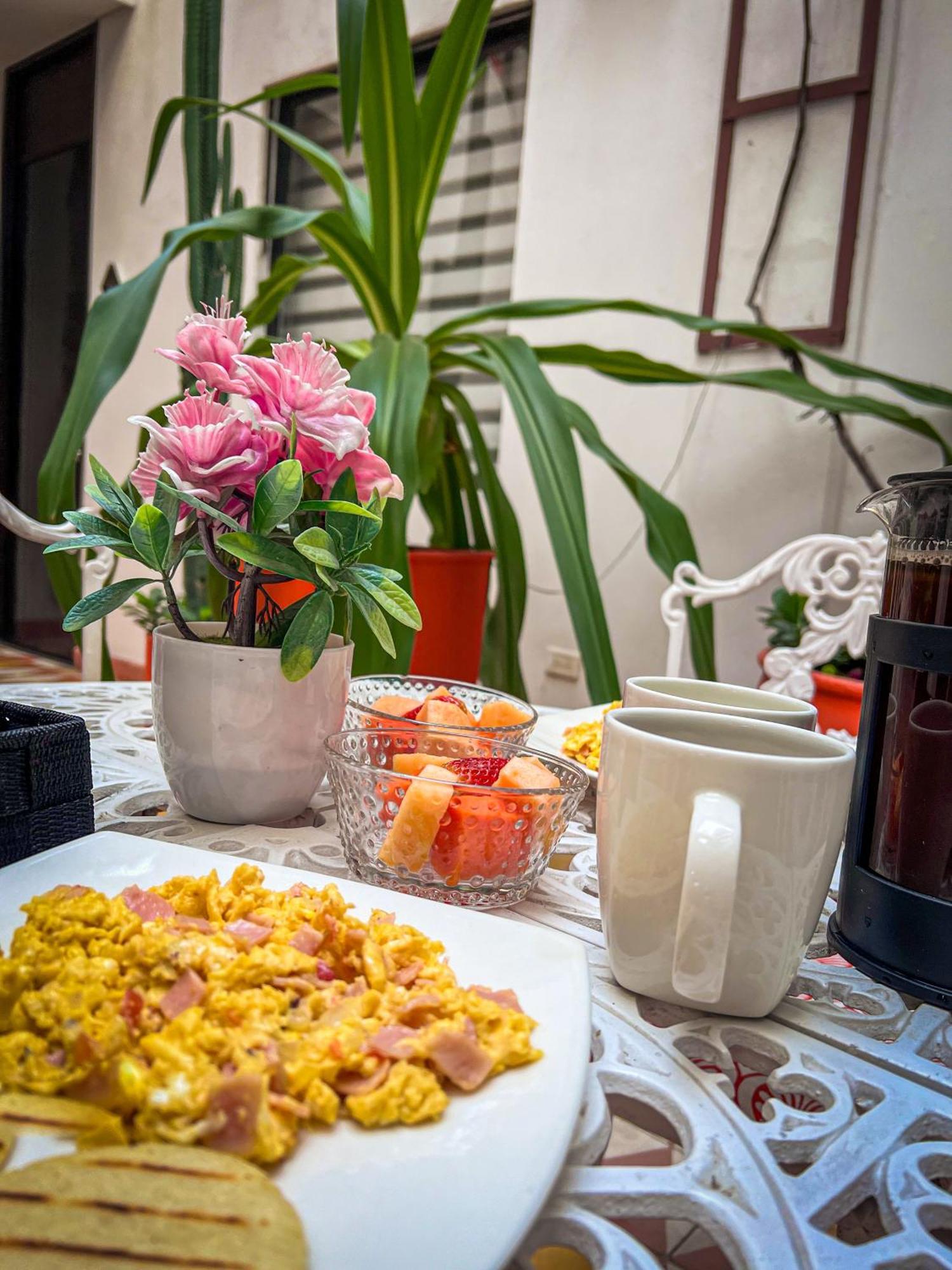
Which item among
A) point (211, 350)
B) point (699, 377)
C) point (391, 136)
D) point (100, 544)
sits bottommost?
point (100, 544)

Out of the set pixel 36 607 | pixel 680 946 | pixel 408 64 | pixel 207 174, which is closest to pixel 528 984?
pixel 680 946

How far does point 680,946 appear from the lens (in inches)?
14.3

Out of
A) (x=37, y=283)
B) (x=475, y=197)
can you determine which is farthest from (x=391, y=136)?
(x=37, y=283)

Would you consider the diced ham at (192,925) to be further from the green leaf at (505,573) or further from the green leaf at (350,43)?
the green leaf at (350,43)

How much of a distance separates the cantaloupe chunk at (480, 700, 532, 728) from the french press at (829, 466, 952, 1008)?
0.76 feet

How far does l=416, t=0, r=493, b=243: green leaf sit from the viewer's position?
1.36 metres

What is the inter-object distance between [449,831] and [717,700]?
0.17 metres

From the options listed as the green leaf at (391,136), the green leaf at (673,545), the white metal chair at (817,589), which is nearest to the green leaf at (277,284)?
the green leaf at (391,136)

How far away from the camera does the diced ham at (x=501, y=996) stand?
347 mm

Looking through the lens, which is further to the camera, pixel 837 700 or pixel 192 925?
pixel 837 700

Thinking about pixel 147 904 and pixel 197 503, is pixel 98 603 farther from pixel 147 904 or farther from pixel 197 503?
pixel 147 904

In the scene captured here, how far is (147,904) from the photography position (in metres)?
0.39

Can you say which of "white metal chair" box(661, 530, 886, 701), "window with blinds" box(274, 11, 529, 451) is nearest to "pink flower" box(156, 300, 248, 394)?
"white metal chair" box(661, 530, 886, 701)

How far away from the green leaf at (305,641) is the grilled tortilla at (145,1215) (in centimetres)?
30
